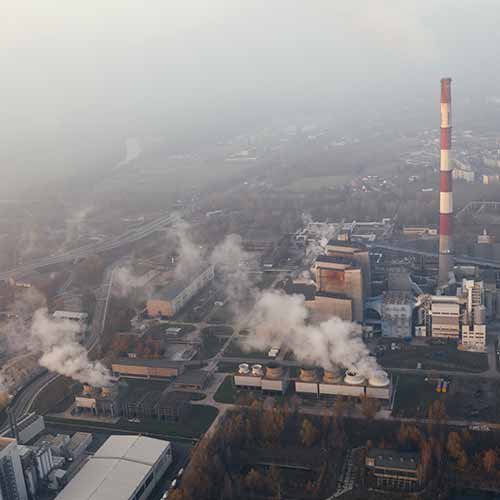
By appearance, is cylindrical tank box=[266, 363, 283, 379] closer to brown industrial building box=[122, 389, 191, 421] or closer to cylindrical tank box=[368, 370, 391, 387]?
brown industrial building box=[122, 389, 191, 421]

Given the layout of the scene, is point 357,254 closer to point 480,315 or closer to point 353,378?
point 480,315

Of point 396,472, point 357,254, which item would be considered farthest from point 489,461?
point 357,254

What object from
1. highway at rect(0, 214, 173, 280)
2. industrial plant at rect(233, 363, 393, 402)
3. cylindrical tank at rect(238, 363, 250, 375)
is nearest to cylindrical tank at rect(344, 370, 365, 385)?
industrial plant at rect(233, 363, 393, 402)

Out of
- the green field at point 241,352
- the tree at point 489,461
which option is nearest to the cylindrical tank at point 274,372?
the green field at point 241,352

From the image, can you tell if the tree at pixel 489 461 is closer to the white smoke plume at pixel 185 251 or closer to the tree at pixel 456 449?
the tree at pixel 456 449

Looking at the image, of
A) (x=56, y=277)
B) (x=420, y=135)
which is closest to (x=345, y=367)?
(x=56, y=277)

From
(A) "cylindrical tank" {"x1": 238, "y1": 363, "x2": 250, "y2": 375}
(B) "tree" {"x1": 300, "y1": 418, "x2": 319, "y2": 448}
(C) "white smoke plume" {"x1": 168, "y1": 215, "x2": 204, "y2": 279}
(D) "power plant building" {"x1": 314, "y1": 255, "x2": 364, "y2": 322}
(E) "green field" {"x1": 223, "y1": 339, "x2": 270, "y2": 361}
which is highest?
(D) "power plant building" {"x1": 314, "y1": 255, "x2": 364, "y2": 322}

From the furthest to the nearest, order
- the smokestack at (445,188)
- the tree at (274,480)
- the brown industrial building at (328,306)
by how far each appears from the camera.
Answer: the smokestack at (445,188) → the brown industrial building at (328,306) → the tree at (274,480)
